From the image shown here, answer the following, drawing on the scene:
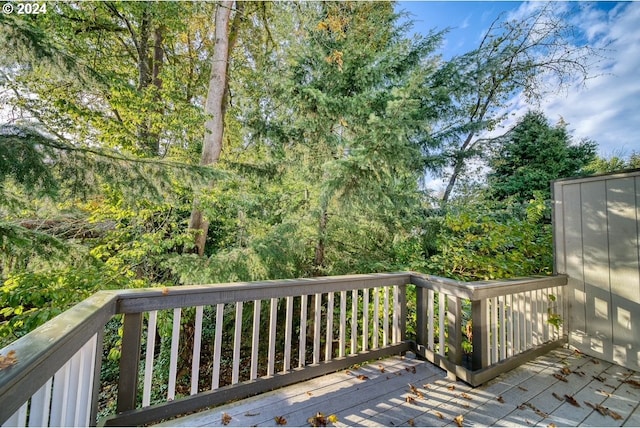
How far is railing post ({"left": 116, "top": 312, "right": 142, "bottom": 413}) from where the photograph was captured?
5.59 ft

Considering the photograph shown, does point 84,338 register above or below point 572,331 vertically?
above

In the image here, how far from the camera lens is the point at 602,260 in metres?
2.96

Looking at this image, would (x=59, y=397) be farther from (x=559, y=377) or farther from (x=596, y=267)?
(x=596, y=267)

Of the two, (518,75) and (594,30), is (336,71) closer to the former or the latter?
(594,30)

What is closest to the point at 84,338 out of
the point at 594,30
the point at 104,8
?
the point at 104,8

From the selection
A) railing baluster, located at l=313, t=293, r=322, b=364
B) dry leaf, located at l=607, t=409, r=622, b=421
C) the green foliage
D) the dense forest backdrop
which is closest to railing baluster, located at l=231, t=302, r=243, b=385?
railing baluster, located at l=313, t=293, r=322, b=364

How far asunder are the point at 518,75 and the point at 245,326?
10.8 meters

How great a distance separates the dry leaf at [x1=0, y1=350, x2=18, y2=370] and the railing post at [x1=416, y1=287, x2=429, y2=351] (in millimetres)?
2925

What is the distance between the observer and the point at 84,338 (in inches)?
50.3

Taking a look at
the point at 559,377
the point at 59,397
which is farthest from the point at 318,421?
the point at 559,377

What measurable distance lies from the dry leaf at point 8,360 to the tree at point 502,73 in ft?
21.1

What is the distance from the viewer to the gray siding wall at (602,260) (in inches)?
108

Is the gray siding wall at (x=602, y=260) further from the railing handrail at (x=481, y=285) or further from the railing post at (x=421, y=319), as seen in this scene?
the railing post at (x=421, y=319)

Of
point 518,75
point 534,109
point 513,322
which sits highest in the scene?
point 518,75
